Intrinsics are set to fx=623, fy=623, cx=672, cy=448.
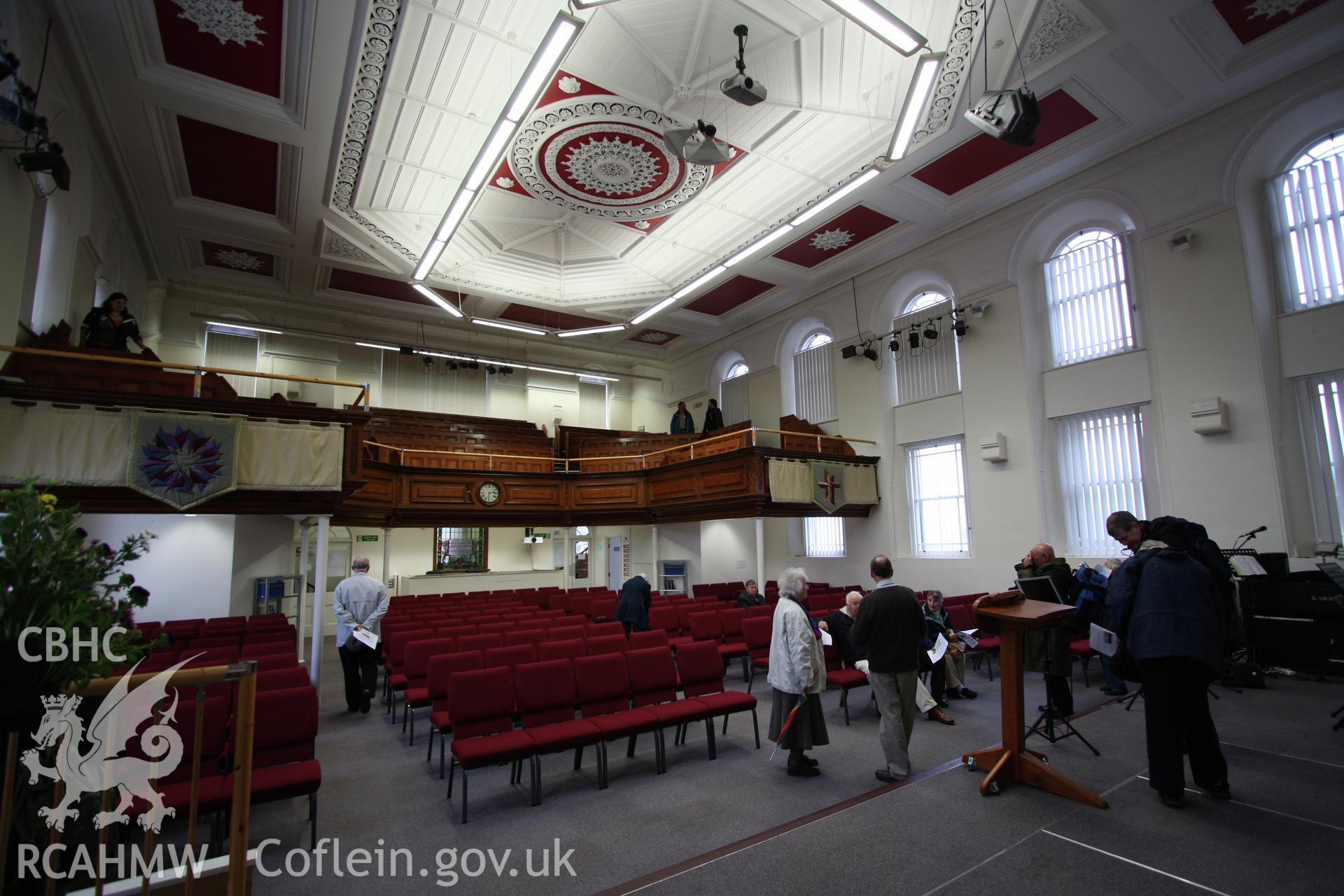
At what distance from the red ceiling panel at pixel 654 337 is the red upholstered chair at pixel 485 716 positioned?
1528 centimetres

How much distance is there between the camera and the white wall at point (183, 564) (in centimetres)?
949

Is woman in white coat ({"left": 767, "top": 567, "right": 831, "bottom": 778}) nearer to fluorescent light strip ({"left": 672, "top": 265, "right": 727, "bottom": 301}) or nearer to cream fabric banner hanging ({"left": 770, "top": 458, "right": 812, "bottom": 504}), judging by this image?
cream fabric banner hanging ({"left": 770, "top": 458, "right": 812, "bottom": 504})

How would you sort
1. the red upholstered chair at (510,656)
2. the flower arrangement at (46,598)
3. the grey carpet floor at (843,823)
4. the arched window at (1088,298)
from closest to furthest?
the flower arrangement at (46,598) → the grey carpet floor at (843,823) → the red upholstered chair at (510,656) → the arched window at (1088,298)

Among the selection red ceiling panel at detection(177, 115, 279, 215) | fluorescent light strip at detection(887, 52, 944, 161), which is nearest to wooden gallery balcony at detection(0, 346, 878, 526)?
red ceiling panel at detection(177, 115, 279, 215)

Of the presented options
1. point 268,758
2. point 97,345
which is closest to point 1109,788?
point 268,758

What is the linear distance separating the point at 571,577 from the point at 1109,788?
49.0 feet

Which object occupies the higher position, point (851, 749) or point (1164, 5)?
point (1164, 5)

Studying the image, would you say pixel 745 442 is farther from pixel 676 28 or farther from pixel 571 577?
pixel 571 577

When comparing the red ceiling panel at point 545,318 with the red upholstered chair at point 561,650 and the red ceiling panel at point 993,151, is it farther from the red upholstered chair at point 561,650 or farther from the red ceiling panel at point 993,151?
the red upholstered chair at point 561,650

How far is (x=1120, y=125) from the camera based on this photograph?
9555 mm

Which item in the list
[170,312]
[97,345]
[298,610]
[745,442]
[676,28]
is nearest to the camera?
[97,345]

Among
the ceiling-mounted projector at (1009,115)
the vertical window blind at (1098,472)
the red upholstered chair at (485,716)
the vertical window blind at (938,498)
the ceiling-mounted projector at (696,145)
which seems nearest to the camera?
the red upholstered chair at (485,716)

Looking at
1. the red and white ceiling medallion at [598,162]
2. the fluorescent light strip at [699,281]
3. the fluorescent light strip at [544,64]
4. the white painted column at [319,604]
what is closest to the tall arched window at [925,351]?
the fluorescent light strip at [699,281]

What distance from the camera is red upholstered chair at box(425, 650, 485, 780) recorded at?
4.89m
